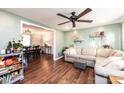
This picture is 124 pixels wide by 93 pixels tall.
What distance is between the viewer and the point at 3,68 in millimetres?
2410

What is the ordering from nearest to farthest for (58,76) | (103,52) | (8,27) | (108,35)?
(8,27) → (58,76) → (103,52) → (108,35)

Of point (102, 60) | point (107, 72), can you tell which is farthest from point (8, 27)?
point (102, 60)

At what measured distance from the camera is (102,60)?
3686mm

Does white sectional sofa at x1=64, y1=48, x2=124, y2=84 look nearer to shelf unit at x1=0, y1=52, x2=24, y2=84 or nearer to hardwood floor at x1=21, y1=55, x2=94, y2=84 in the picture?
hardwood floor at x1=21, y1=55, x2=94, y2=84

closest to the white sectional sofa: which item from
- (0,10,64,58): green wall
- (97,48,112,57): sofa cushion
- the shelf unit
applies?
(97,48,112,57): sofa cushion

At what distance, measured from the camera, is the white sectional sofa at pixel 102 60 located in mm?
1779

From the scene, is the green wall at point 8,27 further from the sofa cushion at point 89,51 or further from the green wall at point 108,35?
the green wall at point 108,35

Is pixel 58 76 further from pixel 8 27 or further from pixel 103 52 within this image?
pixel 103 52


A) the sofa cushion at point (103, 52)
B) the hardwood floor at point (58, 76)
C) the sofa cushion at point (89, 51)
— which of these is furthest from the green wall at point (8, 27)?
the sofa cushion at point (103, 52)

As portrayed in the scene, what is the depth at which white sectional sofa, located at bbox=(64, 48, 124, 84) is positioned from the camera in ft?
5.84
